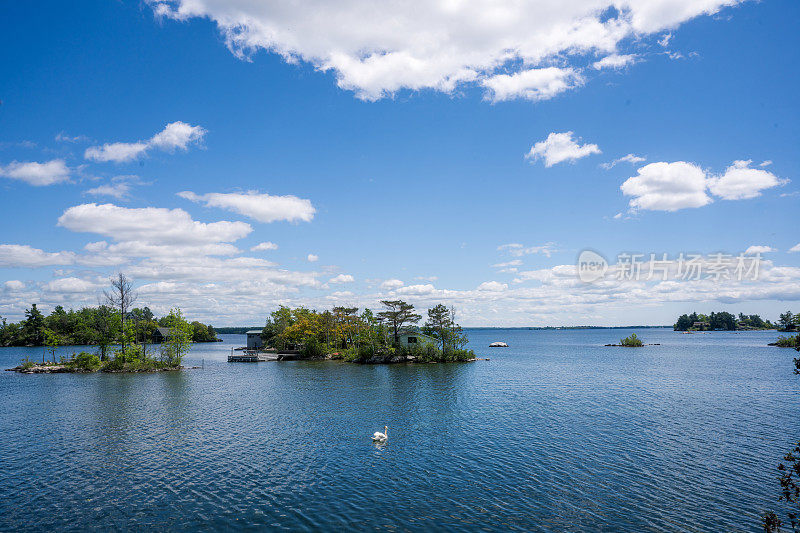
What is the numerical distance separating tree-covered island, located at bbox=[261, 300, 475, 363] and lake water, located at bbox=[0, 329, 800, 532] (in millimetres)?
39062

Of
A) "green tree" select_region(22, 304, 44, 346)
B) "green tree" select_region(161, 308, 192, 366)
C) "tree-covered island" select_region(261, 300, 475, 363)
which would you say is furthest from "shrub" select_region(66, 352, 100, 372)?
"green tree" select_region(22, 304, 44, 346)

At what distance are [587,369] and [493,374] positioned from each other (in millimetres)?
20103

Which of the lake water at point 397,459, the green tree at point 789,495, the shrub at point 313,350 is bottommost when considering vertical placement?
the shrub at point 313,350

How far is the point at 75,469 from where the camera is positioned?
23031mm

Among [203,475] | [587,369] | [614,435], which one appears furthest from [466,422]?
[587,369]

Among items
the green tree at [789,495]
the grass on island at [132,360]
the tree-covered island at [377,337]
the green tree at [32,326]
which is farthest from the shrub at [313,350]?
the green tree at [32,326]

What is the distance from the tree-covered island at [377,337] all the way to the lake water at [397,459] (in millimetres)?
39062

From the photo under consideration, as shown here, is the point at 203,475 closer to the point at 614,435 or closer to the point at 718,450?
the point at 614,435

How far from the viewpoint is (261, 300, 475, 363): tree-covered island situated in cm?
8838

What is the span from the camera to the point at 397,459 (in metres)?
25.0

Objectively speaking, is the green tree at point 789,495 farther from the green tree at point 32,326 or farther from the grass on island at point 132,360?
the green tree at point 32,326

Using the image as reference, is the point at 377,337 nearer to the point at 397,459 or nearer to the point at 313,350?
the point at 313,350

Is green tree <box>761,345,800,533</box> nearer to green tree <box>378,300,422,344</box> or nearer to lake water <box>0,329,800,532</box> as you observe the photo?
lake water <box>0,329,800,532</box>

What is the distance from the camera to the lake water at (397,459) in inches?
700
